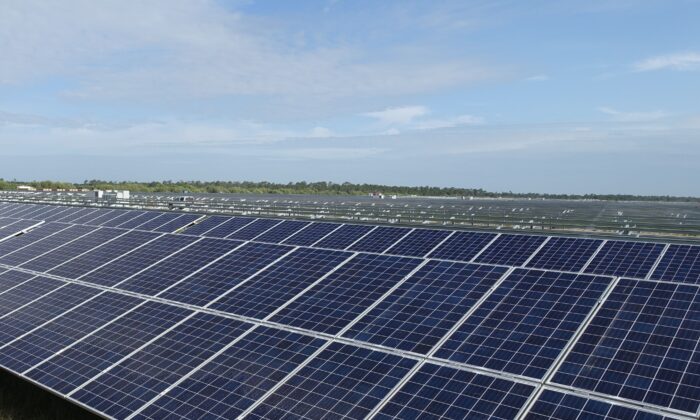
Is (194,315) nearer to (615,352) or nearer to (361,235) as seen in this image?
(361,235)

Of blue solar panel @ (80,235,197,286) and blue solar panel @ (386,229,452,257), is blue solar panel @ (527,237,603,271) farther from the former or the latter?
Result: blue solar panel @ (80,235,197,286)

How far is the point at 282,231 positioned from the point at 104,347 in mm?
11999

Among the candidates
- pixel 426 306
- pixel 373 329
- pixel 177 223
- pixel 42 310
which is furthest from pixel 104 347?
pixel 177 223

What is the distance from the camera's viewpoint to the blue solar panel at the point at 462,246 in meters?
21.7

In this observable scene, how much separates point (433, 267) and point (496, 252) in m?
3.25

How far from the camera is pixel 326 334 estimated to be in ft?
53.5

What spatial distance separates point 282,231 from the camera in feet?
93.1

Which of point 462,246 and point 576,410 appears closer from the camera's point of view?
point 576,410

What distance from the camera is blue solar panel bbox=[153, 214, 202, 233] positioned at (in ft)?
105

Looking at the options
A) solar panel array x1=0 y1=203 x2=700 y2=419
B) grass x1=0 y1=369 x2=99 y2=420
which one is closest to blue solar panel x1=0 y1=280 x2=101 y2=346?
solar panel array x1=0 y1=203 x2=700 y2=419

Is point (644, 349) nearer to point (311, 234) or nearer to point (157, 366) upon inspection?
point (157, 366)

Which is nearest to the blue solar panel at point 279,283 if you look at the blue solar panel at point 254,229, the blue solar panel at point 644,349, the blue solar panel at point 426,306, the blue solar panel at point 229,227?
the blue solar panel at point 426,306

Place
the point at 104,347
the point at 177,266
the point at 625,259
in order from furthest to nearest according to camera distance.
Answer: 1. the point at 177,266
2. the point at 625,259
3. the point at 104,347

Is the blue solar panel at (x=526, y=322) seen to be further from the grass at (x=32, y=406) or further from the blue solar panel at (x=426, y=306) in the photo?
the grass at (x=32, y=406)
